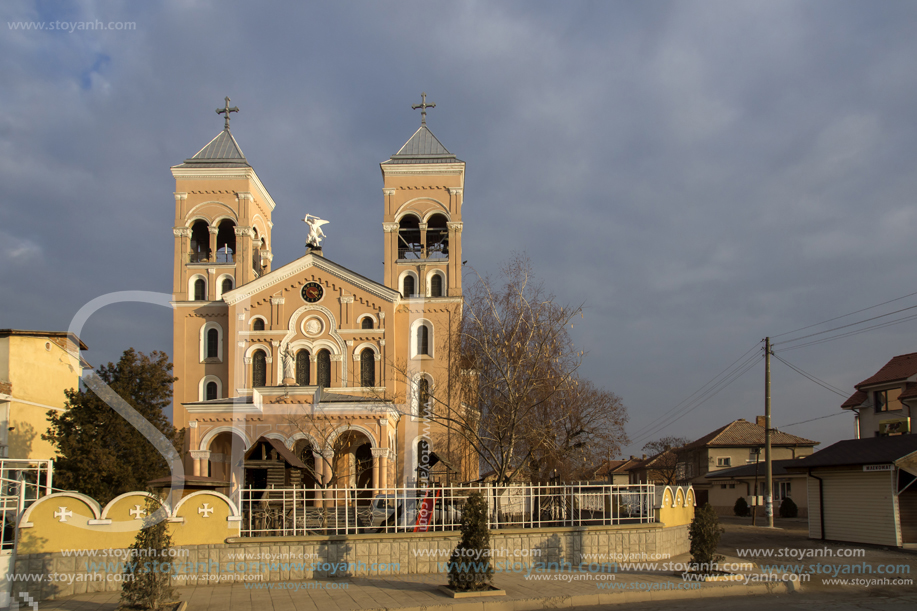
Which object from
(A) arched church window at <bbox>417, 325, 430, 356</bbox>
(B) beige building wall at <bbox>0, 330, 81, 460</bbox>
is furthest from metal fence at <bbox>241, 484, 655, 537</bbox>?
(B) beige building wall at <bbox>0, 330, 81, 460</bbox>

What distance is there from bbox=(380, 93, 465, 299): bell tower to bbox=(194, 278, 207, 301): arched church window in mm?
9657

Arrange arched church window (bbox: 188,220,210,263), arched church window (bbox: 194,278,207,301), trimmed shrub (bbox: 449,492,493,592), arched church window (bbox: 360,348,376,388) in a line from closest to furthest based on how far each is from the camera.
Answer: trimmed shrub (bbox: 449,492,493,592) → arched church window (bbox: 360,348,376,388) → arched church window (bbox: 194,278,207,301) → arched church window (bbox: 188,220,210,263)

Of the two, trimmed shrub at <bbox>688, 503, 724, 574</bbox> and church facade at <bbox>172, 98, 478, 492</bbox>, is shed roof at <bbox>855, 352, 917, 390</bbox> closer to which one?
church facade at <bbox>172, 98, 478, 492</bbox>

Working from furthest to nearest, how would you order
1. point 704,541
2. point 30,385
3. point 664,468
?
point 664,468 < point 30,385 < point 704,541

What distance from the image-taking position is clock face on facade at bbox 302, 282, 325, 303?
3594cm

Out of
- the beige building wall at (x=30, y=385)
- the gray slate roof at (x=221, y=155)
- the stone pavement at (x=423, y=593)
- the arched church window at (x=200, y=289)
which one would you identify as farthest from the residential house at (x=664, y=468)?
the stone pavement at (x=423, y=593)

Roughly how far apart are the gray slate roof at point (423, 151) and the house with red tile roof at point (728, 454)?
2900cm

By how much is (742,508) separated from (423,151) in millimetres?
27905

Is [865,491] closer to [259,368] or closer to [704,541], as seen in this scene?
[704,541]

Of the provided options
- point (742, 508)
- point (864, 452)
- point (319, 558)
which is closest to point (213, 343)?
point (319, 558)

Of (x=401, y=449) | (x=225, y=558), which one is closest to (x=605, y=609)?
(x=225, y=558)

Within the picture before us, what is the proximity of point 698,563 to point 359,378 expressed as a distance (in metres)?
22.7

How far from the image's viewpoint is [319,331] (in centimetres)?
3569

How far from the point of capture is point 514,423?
20.6 m
